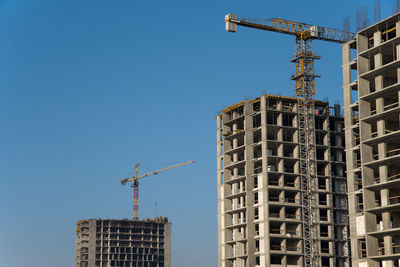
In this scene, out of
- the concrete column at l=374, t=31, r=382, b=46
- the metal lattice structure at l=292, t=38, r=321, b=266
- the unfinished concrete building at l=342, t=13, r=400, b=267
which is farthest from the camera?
the metal lattice structure at l=292, t=38, r=321, b=266

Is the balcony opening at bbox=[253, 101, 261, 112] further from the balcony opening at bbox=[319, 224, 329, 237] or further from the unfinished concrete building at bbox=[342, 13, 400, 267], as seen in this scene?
the unfinished concrete building at bbox=[342, 13, 400, 267]

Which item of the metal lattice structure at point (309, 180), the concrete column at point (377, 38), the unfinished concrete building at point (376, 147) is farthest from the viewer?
the metal lattice structure at point (309, 180)

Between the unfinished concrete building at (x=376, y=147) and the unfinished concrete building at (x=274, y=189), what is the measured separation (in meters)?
26.2

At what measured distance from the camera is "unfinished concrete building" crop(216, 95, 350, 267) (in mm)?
120000

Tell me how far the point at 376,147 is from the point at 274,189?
108ft

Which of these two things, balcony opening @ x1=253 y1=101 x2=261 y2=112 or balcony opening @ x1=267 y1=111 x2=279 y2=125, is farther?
balcony opening @ x1=253 y1=101 x2=261 y2=112

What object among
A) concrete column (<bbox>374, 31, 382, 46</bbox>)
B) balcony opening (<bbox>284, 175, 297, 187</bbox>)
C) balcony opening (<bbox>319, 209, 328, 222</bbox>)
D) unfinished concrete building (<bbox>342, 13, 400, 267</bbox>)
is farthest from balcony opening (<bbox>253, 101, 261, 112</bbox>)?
concrete column (<bbox>374, 31, 382, 46</bbox>)

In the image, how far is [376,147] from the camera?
90125 mm

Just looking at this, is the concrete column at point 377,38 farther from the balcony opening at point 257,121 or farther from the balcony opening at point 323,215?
the balcony opening at point 323,215

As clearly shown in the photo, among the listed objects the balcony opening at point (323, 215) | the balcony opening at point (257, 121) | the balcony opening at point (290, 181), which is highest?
the balcony opening at point (257, 121)

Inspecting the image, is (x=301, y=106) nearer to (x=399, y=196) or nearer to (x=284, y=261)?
(x=284, y=261)

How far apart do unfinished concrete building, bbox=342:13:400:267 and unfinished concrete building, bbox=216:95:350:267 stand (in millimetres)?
26225

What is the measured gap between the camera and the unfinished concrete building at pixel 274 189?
120000mm

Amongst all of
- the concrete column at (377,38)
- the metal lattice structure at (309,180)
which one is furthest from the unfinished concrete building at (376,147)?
the metal lattice structure at (309,180)
